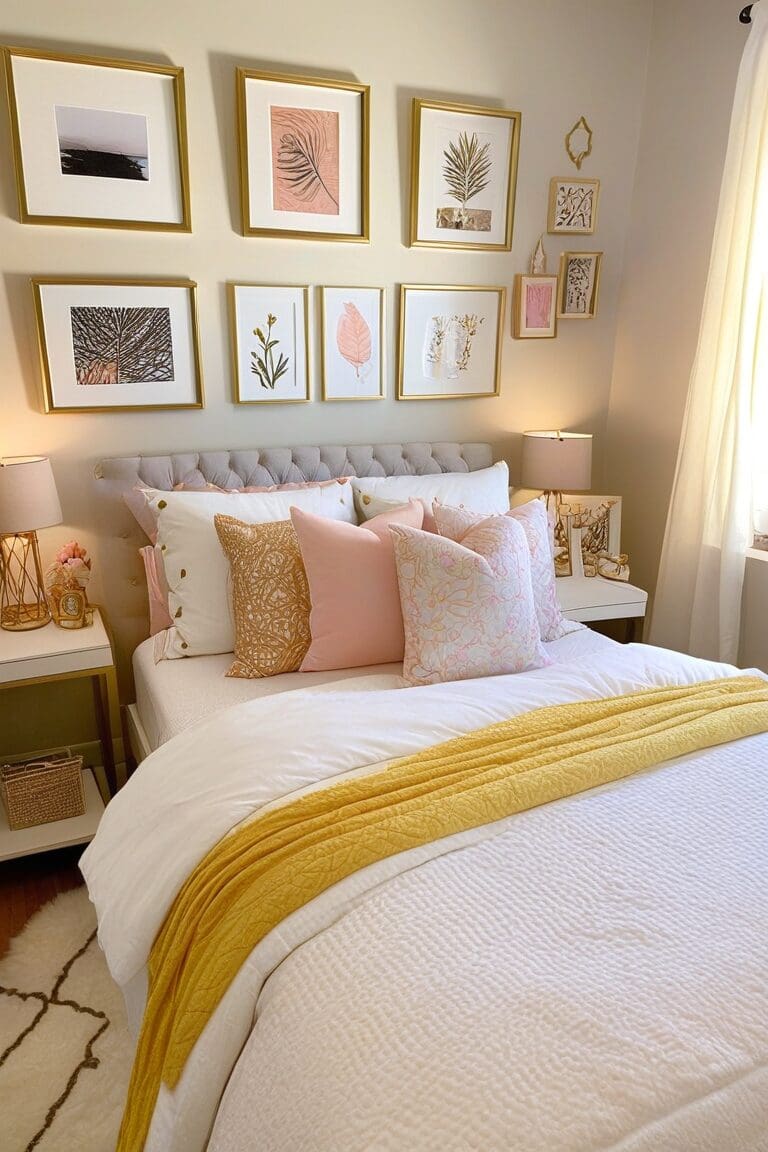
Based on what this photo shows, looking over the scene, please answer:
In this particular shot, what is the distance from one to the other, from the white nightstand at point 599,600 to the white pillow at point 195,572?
111cm

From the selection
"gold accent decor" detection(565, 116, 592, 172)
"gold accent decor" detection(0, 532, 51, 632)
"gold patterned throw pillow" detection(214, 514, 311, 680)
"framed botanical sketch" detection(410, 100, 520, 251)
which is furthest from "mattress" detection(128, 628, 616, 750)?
"gold accent decor" detection(565, 116, 592, 172)

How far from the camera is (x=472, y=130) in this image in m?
2.82

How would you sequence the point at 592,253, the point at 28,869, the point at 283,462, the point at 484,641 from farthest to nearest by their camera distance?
the point at 592,253 < the point at 283,462 < the point at 28,869 < the point at 484,641

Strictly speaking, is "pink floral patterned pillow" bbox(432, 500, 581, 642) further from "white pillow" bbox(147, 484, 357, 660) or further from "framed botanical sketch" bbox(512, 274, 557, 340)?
"framed botanical sketch" bbox(512, 274, 557, 340)

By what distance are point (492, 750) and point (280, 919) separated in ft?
1.78

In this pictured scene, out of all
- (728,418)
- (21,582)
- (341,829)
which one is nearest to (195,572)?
(21,582)

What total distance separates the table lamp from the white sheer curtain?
2.19 m

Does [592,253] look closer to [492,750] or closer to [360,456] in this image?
[360,456]

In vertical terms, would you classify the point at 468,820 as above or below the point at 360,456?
below

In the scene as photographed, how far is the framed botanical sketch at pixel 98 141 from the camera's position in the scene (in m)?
2.25

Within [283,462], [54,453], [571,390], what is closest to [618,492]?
[571,390]

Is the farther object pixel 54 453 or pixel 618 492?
pixel 618 492

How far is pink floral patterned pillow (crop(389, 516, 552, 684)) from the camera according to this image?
199cm

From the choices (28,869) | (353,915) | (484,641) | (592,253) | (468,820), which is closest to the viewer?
(353,915)
